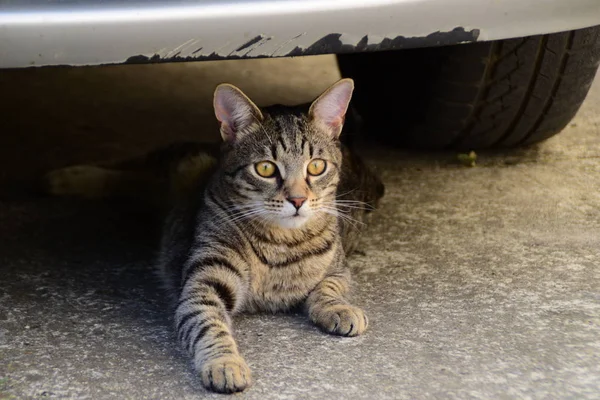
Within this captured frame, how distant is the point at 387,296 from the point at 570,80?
1580mm

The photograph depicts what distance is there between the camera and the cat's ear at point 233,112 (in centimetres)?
283

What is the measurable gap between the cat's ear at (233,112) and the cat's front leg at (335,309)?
0.62m

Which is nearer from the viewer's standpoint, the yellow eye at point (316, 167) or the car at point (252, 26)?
the car at point (252, 26)

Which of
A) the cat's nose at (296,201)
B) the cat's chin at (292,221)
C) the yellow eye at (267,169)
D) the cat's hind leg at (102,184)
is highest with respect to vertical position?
the yellow eye at (267,169)

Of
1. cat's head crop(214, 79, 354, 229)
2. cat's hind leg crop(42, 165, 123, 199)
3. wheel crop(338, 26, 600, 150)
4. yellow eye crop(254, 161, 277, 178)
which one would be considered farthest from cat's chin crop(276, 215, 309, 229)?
cat's hind leg crop(42, 165, 123, 199)

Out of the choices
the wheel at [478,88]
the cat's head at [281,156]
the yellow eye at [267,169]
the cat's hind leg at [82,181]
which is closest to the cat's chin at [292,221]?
the cat's head at [281,156]

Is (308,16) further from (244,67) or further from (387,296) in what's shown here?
(244,67)

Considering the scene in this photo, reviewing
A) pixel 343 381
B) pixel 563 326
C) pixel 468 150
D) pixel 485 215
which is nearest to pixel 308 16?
pixel 343 381

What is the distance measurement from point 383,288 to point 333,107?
0.68 metres

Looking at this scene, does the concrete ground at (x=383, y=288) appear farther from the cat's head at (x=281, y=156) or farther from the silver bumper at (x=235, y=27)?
the silver bumper at (x=235, y=27)

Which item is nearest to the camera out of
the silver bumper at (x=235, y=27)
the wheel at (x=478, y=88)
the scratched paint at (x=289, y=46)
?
the silver bumper at (x=235, y=27)

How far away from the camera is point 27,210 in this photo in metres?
3.73

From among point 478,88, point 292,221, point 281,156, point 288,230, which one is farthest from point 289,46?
point 478,88

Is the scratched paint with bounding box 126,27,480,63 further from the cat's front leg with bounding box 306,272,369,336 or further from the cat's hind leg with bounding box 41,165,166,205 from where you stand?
the cat's hind leg with bounding box 41,165,166,205
